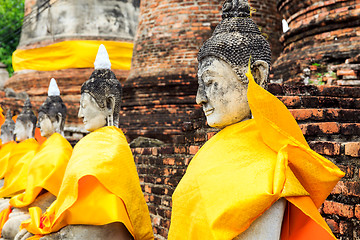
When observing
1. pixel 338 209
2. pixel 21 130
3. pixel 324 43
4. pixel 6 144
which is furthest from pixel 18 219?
pixel 324 43

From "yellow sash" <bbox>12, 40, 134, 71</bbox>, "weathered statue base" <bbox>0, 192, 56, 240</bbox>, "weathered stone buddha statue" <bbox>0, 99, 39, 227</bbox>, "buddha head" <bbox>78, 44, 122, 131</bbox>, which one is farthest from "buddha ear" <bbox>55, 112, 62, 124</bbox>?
"yellow sash" <bbox>12, 40, 134, 71</bbox>

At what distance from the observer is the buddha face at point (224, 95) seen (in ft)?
6.77

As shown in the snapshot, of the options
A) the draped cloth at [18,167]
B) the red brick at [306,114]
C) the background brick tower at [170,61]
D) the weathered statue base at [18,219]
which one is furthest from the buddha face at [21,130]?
the red brick at [306,114]

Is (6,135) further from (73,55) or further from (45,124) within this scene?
(73,55)

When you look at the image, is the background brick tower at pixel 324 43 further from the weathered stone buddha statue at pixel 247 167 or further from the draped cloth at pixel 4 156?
the draped cloth at pixel 4 156

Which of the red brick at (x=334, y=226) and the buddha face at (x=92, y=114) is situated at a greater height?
the buddha face at (x=92, y=114)

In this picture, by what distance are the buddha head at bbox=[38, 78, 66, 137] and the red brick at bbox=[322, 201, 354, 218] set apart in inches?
109

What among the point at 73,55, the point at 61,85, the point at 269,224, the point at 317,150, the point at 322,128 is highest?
the point at 73,55

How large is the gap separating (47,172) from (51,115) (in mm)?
812

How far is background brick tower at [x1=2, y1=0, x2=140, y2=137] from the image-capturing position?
1191 centimetres

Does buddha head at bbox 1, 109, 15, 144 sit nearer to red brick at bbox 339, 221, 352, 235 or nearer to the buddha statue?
the buddha statue

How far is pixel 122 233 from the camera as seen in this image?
2.94 meters

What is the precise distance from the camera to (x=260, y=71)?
207 centimetres

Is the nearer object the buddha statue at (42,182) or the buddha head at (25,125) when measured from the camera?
the buddha statue at (42,182)
